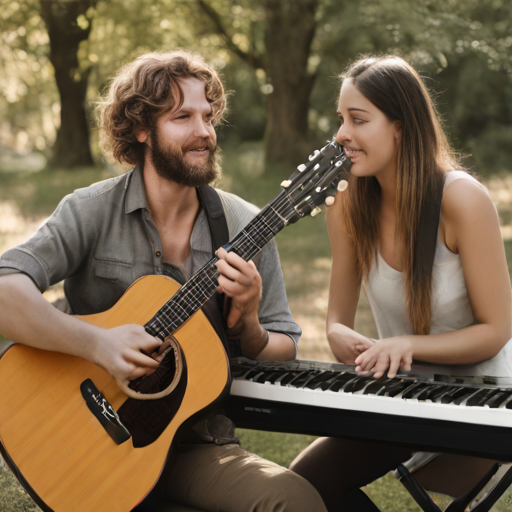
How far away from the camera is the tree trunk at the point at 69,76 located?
961cm

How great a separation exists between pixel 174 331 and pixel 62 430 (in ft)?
1.54

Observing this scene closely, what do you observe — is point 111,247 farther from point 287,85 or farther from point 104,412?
point 287,85

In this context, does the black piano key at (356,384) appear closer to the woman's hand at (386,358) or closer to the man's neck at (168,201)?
the woman's hand at (386,358)

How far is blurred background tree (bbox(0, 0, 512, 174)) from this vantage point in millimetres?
8586

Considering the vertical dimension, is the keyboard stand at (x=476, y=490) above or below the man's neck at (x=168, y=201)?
below

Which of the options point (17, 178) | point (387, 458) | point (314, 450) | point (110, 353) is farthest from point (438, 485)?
point (17, 178)

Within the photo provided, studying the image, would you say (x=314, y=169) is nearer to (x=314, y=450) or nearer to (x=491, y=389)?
(x=491, y=389)

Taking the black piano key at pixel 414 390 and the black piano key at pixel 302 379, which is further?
the black piano key at pixel 302 379

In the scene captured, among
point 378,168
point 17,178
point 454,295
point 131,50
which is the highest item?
point 131,50

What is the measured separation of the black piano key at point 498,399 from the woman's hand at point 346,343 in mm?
545

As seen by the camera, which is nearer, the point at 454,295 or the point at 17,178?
the point at 454,295

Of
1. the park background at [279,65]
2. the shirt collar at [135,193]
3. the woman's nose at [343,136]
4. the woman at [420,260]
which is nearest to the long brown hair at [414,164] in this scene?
the woman at [420,260]

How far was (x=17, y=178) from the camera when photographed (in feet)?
45.6

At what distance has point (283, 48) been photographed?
11258 millimetres
